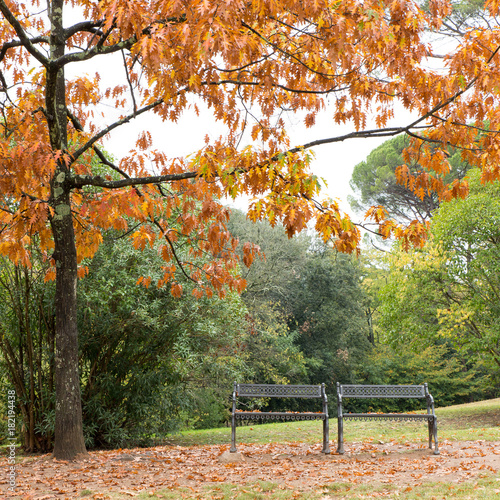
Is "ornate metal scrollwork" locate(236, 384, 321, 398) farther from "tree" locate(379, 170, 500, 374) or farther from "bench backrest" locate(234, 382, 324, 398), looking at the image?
"tree" locate(379, 170, 500, 374)

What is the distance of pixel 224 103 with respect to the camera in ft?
19.2

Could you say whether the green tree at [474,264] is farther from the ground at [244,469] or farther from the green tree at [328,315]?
the green tree at [328,315]

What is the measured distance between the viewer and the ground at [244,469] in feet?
13.6

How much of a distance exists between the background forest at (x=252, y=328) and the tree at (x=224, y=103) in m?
1.89

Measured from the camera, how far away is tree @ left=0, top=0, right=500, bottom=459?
3.90 metres

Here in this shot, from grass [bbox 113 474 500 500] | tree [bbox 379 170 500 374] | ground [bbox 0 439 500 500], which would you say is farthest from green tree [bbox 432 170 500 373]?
grass [bbox 113 474 500 500]

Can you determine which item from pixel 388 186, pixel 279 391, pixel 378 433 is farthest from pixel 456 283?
pixel 388 186

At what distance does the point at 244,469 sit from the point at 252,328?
10994 millimetres

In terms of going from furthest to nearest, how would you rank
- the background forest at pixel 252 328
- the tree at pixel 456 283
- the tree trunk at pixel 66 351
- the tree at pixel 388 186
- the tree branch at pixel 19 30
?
the tree at pixel 388 186
the tree at pixel 456 283
the background forest at pixel 252 328
the tree trunk at pixel 66 351
the tree branch at pixel 19 30

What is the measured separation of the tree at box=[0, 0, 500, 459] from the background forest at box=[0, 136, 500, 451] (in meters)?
1.89

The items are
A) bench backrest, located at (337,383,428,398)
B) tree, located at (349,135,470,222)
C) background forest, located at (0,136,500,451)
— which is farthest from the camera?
tree, located at (349,135,470,222)

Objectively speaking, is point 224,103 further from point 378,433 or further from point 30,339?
point 378,433

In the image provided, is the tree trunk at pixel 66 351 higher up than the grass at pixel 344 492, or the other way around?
the tree trunk at pixel 66 351

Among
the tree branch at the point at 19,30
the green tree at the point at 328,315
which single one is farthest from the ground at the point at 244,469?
the green tree at the point at 328,315
